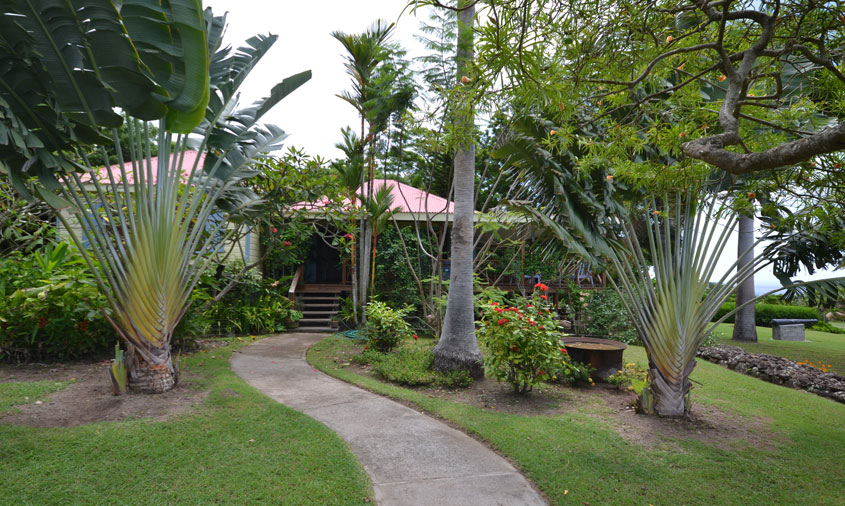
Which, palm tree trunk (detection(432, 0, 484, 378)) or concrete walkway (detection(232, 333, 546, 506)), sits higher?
palm tree trunk (detection(432, 0, 484, 378))

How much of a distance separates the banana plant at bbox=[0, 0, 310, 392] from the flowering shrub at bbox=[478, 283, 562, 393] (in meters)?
4.20

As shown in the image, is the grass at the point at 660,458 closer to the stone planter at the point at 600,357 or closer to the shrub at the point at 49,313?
the stone planter at the point at 600,357

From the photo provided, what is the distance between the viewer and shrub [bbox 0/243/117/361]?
21.7 feet

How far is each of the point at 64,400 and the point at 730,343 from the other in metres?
15.7

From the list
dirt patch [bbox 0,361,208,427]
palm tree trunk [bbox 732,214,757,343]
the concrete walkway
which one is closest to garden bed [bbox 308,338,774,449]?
the concrete walkway

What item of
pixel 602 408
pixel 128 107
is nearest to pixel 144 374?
pixel 128 107

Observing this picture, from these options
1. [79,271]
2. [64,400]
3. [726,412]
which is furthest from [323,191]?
[726,412]

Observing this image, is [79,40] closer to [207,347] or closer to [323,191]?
[323,191]

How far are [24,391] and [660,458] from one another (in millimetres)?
7357

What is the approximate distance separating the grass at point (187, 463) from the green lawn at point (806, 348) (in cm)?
1100

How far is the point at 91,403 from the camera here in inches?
198

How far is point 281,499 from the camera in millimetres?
3127

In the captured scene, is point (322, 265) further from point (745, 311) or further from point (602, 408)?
point (745, 311)

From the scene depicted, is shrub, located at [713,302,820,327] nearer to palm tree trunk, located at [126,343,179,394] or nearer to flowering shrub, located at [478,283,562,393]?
flowering shrub, located at [478,283,562,393]
